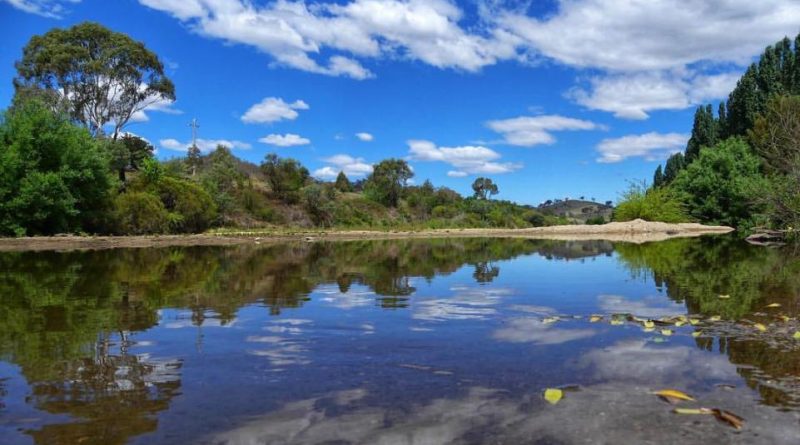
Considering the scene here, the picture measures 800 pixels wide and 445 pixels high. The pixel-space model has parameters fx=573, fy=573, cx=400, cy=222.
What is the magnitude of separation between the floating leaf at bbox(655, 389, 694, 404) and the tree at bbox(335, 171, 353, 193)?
83.8 m

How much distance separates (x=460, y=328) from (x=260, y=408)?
4222 millimetres

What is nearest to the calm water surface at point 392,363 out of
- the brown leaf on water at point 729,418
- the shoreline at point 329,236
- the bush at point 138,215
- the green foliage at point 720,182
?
the brown leaf on water at point 729,418

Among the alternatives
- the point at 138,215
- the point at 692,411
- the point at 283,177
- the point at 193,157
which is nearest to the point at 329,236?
the point at 138,215

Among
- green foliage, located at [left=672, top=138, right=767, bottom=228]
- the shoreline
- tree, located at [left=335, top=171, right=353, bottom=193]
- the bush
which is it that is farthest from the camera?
tree, located at [left=335, top=171, right=353, bottom=193]

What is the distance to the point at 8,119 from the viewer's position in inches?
1431

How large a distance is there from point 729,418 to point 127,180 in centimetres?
5565

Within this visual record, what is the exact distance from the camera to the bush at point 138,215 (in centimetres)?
4147

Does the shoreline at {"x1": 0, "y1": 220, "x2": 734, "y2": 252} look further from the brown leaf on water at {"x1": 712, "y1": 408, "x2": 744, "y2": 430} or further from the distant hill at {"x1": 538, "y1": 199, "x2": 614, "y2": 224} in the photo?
the distant hill at {"x1": 538, "y1": 199, "x2": 614, "y2": 224}

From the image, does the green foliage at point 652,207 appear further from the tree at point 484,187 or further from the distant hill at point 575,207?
the distant hill at point 575,207

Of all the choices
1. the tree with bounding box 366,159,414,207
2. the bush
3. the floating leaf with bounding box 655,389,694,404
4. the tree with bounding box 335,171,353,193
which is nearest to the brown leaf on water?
the floating leaf with bounding box 655,389,694,404

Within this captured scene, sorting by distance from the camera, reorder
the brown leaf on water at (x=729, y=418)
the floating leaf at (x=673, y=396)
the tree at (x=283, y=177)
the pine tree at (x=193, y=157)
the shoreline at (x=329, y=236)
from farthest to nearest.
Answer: the pine tree at (x=193, y=157), the tree at (x=283, y=177), the shoreline at (x=329, y=236), the floating leaf at (x=673, y=396), the brown leaf on water at (x=729, y=418)

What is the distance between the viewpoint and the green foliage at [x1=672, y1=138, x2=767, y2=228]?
54.6 metres

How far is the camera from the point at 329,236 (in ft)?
166

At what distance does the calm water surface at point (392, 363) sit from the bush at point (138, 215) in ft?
99.4
